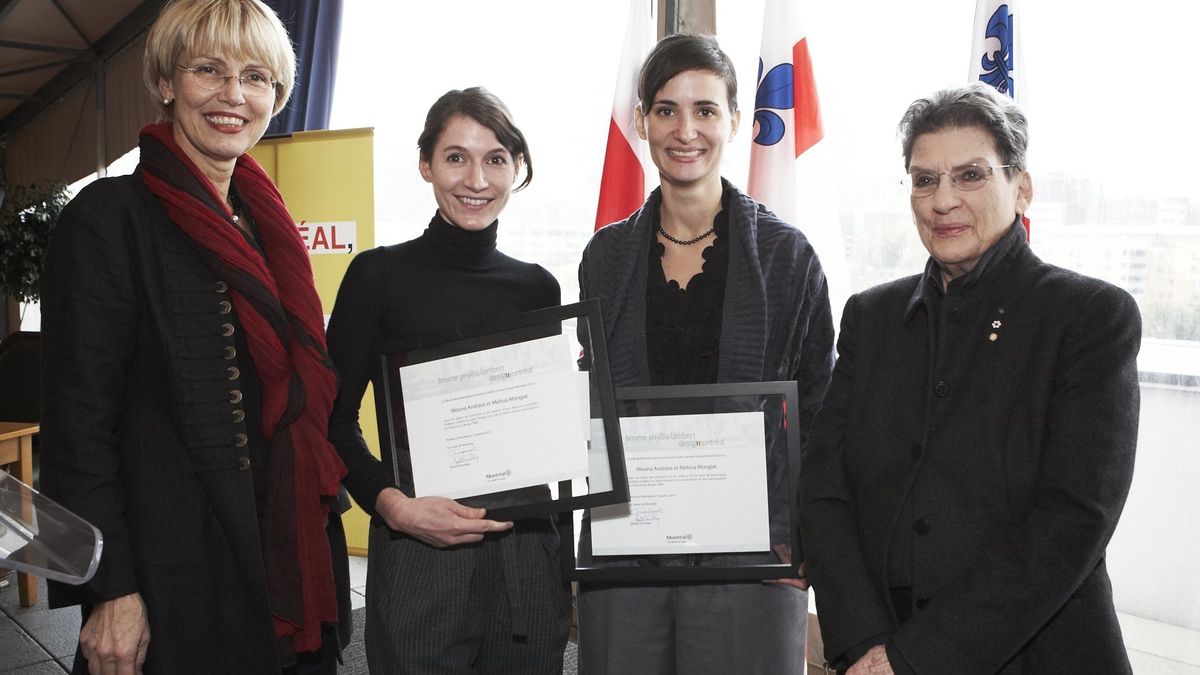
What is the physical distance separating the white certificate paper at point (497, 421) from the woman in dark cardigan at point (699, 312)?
17 centimetres

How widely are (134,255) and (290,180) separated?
348 cm

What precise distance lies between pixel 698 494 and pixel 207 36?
1.31 meters

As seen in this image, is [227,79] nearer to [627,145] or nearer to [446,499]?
[446,499]

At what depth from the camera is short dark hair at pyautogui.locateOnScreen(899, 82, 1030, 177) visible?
1.63 m

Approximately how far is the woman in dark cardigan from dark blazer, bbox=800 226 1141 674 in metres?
0.23

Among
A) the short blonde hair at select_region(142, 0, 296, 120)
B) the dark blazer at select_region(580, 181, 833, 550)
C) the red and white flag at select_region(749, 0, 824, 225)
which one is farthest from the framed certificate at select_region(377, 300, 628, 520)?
the red and white flag at select_region(749, 0, 824, 225)

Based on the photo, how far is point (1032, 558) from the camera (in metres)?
1.49

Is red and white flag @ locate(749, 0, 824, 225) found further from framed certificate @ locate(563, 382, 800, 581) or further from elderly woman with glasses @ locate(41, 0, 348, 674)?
elderly woman with glasses @ locate(41, 0, 348, 674)

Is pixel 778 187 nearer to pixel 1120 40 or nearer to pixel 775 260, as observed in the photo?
pixel 1120 40

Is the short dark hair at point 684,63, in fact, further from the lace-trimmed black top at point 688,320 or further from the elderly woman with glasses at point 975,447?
the elderly woman with glasses at point 975,447

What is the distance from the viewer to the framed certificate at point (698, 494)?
190 cm

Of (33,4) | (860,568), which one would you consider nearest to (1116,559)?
(860,568)

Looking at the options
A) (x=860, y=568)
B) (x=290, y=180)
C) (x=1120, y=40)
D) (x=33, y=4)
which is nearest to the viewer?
(x=860, y=568)
